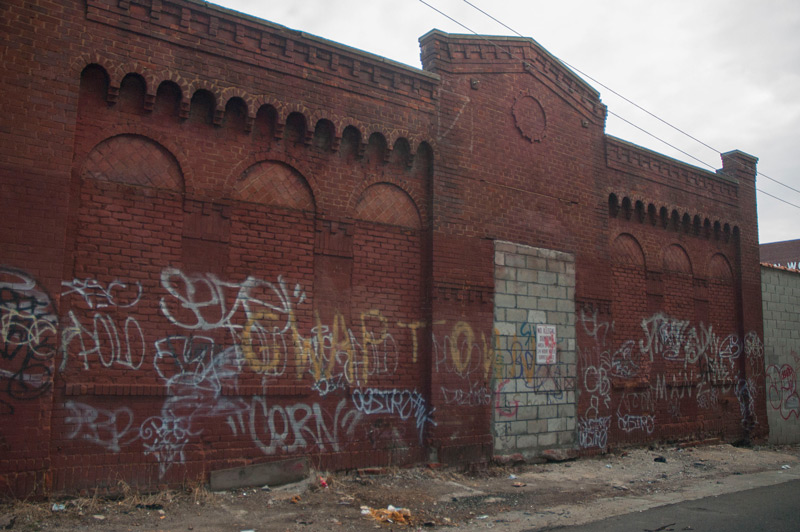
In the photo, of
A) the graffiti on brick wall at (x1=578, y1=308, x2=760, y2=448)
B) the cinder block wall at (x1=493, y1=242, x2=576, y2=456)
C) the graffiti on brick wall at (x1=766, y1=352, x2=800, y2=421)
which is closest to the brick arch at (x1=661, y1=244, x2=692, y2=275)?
the graffiti on brick wall at (x1=578, y1=308, x2=760, y2=448)

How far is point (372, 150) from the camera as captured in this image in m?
10.2

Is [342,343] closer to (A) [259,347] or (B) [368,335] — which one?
(B) [368,335]

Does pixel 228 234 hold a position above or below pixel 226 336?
above

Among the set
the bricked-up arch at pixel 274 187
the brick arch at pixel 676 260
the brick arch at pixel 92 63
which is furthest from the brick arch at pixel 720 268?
the brick arch at pixel 92 63

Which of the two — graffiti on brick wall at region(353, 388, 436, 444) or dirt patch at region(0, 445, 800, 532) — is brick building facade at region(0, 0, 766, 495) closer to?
graffiti on brick wall at region(353, 388, 436, 444)

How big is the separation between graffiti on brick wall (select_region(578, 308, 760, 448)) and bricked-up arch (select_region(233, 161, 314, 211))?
6091 millimetres

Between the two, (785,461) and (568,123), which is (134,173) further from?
(785,461)

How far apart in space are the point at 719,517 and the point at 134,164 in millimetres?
8552

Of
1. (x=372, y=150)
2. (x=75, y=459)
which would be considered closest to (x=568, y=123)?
(x=372, y=150)

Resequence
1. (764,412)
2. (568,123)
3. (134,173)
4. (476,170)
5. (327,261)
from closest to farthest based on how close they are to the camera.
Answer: (134,173) → (327,261) → (476,170) → (568,123) → (764,412)

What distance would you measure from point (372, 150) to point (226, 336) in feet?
12.2

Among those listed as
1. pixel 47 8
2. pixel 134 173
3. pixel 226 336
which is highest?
pixel 47 8

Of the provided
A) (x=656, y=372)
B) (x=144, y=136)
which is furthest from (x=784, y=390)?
(x=144, y=136)

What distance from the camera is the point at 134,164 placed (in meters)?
8.12
